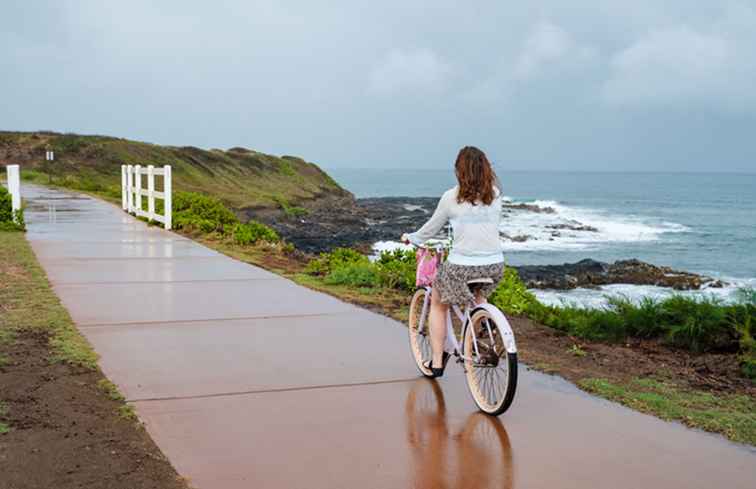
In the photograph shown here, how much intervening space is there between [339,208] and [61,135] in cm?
2520

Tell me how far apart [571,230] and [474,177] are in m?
46.9

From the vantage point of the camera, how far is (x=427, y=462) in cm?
429

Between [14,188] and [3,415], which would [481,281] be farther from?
[14,188]

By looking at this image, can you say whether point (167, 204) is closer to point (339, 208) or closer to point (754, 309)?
point (754, 309)

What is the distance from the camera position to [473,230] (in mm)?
Result: 5121

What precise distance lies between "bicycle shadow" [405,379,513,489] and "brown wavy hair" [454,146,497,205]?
4.60 feet

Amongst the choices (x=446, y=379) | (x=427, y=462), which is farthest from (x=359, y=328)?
(x=427, y=462)

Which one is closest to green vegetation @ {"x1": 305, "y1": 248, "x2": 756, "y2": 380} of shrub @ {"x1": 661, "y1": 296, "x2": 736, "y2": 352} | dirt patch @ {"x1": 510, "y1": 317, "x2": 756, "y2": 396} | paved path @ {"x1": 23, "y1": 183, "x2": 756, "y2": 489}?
shrub @ {"x1": 661, "y1": 296, "x2": 736, "y2": 352}

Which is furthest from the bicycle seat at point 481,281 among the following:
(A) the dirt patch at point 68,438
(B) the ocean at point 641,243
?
(B) the ocean at point 641,243

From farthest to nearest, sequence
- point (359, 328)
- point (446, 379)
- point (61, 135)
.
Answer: point (61, 135)
point (359, 328)
point (446, 379)

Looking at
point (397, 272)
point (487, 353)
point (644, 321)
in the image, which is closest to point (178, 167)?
point (397, 272)

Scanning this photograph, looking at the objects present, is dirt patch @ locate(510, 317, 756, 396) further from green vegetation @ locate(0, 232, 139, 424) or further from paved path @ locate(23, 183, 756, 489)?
green vegetation @ locate(0, 232, 139, 424)

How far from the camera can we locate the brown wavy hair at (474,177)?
16.7ft

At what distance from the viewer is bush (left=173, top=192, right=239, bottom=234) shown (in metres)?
17.5
